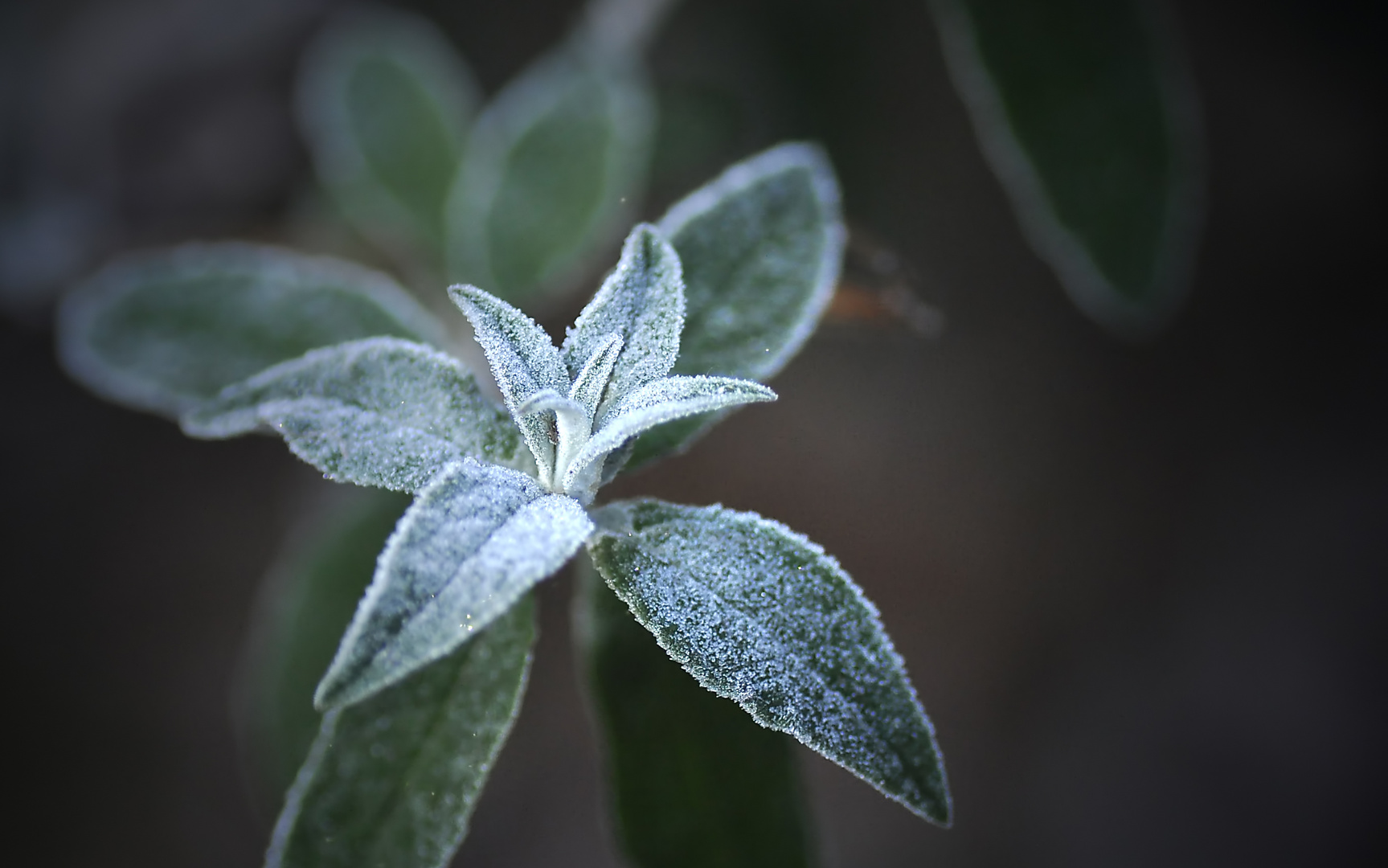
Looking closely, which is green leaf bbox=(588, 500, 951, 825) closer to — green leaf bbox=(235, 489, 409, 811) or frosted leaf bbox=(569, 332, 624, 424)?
frosted leaf bbox=(569, 332, 624, 424)

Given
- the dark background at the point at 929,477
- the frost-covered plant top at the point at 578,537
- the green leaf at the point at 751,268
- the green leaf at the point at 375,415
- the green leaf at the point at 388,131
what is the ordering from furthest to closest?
the dark background at the point at 929,477, the green leaf at the point at 388,131, the green leaf at the point at 751,268, the green leaf at the point at 375,415, the frost-covered plant top at the point at 578,537

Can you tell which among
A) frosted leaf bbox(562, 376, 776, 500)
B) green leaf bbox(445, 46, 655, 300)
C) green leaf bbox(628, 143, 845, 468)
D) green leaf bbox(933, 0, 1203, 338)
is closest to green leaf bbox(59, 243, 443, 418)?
green leaf bbox(445, 46, 655, 300)

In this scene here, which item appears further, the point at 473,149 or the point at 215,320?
the point at 473,149

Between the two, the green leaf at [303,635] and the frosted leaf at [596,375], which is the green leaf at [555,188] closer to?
the green leaf at [303,635]

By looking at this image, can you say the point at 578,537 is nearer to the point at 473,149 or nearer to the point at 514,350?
the point at 514,350

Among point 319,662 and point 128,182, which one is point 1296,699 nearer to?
point 319,662

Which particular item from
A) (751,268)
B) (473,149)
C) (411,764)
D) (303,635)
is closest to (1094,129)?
(751,268)

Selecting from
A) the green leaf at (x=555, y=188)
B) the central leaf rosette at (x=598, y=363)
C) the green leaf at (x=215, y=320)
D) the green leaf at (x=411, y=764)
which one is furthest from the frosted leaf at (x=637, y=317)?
the green leaf at (x=555, y=188)

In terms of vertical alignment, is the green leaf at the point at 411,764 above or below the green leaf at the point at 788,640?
below
